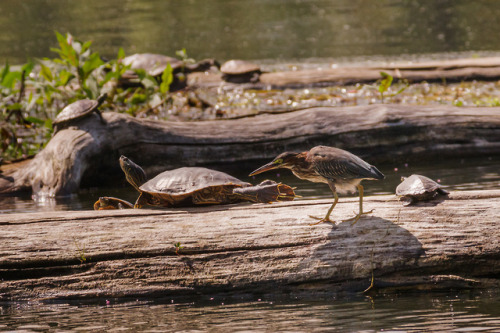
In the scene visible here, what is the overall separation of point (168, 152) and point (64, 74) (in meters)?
2.11

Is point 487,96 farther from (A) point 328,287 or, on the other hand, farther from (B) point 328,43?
(A) point 328,287

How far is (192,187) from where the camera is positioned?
230 inches

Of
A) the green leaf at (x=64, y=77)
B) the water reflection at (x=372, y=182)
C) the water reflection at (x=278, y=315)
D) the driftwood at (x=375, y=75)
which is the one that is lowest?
the water reflection at (x=372, y=182)

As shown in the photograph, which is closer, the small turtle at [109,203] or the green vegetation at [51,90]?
Answer: the small turtle at [109,203]

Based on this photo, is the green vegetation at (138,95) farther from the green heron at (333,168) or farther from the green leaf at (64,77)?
the green heron at (333,168)

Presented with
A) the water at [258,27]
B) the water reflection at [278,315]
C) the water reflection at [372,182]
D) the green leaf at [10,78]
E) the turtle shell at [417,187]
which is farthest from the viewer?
the water at [258,27]

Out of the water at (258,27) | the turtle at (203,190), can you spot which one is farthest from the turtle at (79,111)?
the water at (258,27)

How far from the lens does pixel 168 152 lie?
920cm

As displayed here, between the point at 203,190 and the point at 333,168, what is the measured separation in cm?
119

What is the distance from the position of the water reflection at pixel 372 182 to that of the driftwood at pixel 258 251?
2253mm

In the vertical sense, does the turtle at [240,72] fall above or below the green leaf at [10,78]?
below

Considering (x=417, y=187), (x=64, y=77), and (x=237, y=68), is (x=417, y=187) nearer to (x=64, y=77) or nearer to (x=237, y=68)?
(x=64, y=77)

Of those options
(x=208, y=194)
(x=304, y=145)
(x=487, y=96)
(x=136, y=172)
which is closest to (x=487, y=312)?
(x=208, y=194)

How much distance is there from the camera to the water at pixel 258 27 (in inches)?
687
